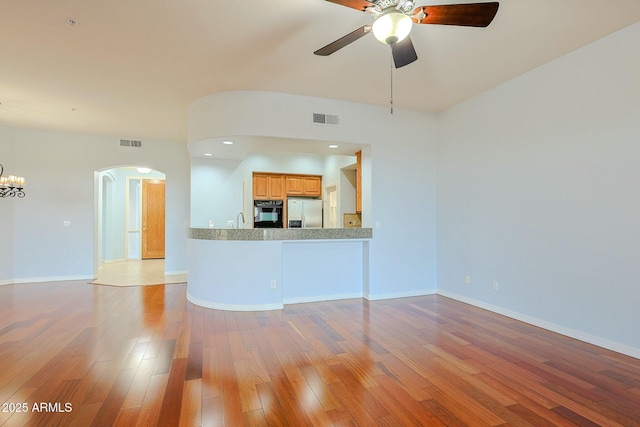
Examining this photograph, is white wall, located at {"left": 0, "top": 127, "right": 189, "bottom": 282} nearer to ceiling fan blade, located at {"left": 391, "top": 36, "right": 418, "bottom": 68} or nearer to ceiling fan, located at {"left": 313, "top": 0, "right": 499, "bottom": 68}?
ceiling fan blade, located at {"left": 391, "top": 36, "right": 418, "bottom": 68}

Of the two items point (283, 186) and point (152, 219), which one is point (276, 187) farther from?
point (152, 219)

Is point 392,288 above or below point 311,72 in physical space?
below

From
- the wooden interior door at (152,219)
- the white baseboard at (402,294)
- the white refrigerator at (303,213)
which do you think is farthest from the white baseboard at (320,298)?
the wooden interior door at (152,219)

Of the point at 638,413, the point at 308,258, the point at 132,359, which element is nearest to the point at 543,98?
the point at 638,413

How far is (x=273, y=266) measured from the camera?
4.39 m

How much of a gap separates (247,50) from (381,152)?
8.11 ft

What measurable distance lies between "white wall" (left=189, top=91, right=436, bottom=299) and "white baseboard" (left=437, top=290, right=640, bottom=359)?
92 cm

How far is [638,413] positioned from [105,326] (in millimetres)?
4817

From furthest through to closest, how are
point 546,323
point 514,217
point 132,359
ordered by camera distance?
point 514,217
point 546,323
point 132,359

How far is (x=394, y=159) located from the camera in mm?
5055

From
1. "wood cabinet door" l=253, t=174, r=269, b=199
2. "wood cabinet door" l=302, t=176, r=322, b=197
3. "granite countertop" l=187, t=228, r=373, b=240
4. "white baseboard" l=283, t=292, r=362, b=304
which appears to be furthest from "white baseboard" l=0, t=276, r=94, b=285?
"wood cabinet door" l=302, t=176, r=322, b=197

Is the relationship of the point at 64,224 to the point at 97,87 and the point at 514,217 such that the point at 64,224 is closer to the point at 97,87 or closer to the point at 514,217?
the point at 97,87

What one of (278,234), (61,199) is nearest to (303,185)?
(278,234)

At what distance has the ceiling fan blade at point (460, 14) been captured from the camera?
80.4 inches
